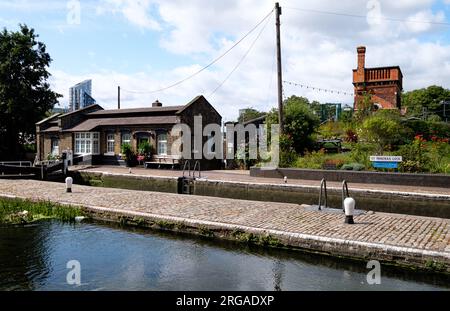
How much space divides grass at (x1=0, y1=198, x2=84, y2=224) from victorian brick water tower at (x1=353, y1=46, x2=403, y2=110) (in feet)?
78.9

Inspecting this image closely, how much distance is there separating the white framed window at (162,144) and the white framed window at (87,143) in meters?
6.21

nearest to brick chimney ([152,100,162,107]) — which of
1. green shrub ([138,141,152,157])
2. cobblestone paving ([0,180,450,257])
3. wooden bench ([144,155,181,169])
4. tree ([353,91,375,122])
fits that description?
green shrub ([138,141,152,157])

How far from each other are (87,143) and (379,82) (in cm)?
2360

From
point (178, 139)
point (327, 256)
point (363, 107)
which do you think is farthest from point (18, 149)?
point (327, 256)

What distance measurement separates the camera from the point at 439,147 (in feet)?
65.5

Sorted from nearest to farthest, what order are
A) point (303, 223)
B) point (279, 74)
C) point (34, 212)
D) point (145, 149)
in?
point (303, 223) < point (34, 212) < point (279, 74) < point (145, 149)

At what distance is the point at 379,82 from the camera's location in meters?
31.8

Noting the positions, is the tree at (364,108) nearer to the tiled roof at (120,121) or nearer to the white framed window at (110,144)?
the tiled roof at (120,121)

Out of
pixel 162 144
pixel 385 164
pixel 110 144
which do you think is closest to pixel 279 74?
pixel 385 164

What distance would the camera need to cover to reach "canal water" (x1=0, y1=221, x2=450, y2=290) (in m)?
7.77

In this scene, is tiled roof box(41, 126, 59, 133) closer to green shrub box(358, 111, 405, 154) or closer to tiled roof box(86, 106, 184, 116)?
tiled roof box(86, 106, 184, 116)

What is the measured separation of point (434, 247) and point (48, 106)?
1571 inches

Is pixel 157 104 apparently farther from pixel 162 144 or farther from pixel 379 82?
pixel 379 82

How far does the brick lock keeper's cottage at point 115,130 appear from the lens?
95.5 feet
